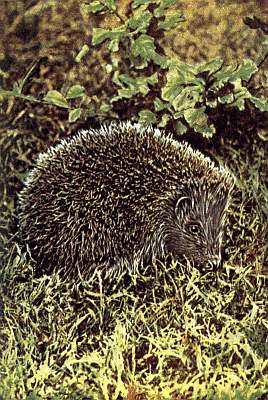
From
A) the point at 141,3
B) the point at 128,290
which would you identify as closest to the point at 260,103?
the point at 141,3

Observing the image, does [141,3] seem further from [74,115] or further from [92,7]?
[74,115]

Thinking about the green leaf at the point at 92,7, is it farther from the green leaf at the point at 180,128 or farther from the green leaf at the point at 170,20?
the green leaf at the point at 180,128

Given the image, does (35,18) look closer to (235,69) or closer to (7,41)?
(7,41)

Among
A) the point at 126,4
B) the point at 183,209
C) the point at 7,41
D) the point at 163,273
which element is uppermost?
the point at 126,4

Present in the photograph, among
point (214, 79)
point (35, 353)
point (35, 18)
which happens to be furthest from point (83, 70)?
point (35, 353)

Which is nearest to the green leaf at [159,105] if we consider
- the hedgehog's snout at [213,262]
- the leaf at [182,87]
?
the leaf at [182,87]

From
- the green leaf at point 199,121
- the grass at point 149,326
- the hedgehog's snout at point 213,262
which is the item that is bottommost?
the grass at point 149,326

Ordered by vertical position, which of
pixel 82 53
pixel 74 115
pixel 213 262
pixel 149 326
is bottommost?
pixel 149 326
